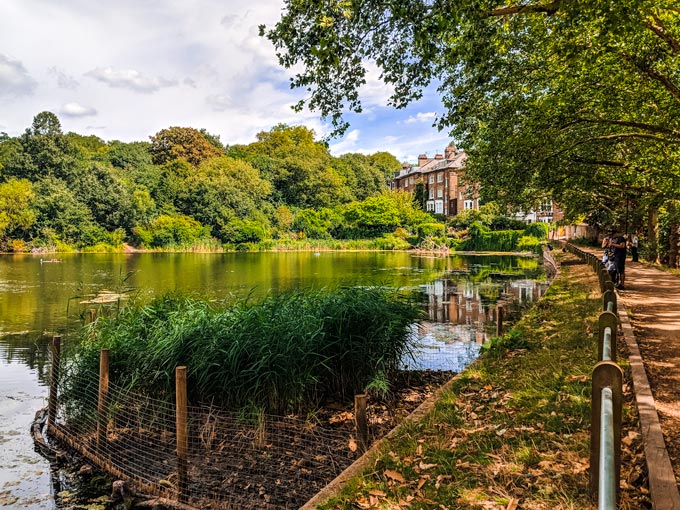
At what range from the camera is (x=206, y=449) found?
20.9 ft

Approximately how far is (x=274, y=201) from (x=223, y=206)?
460 inches

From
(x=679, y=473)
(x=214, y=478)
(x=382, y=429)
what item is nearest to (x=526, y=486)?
(x=679, y=473)

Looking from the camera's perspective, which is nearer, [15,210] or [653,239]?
[653,239]

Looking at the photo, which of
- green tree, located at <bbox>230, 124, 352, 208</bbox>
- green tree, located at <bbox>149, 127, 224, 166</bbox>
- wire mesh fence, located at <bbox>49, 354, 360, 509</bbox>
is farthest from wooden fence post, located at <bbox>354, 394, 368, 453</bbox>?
green tree, located at <bbox>149, 127, 224, 166</bbox>

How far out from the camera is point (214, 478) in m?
5.80

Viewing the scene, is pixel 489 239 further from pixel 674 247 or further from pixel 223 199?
pixel 674 247

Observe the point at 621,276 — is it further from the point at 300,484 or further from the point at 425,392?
the point at 300,484

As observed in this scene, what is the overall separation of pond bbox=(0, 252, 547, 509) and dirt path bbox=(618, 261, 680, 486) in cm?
355

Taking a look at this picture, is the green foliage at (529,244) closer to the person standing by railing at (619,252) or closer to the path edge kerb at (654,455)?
the person standing by railing at (619,252)

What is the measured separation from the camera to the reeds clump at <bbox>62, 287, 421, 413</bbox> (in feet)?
22.3

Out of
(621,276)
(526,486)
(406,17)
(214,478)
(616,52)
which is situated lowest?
(214,478)

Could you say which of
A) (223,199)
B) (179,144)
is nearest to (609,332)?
(223,199)

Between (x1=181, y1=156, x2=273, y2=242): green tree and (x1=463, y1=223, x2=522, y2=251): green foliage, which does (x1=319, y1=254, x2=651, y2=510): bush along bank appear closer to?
(x1=463, y1=223, x2=522, y2=251): green foliage

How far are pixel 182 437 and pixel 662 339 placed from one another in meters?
7.32
